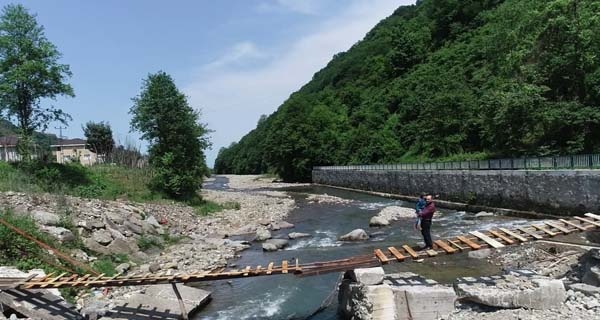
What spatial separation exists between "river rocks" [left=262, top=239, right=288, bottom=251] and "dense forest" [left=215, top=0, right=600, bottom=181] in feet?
66.3

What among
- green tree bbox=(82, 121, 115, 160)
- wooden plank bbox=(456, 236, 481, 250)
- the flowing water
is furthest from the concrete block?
green tree bbox=(82, 121, 115, 160)

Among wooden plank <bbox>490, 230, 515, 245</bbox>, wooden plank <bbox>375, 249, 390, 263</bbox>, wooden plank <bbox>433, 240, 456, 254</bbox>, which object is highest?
wooden plank <bbox>490, 230, 515, 245</bbox>

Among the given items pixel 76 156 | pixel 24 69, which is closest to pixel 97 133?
pixel 76 156

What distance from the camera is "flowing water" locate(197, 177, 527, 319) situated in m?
13.7

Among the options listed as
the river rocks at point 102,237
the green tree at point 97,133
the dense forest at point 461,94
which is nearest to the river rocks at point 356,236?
the river rocks at point 102,237

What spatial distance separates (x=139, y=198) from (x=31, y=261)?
17.2m

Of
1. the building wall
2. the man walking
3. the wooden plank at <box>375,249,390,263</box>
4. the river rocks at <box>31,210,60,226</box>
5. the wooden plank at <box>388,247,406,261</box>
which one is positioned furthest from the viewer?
the building wall

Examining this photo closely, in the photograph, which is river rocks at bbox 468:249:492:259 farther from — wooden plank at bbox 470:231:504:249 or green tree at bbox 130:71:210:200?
green tree at bbox 130:71:210:200

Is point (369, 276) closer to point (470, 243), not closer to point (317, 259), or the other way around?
point (470, 243)

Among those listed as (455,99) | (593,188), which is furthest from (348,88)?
(593,188)

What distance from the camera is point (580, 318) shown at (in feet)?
31.3

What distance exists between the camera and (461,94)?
55.4m

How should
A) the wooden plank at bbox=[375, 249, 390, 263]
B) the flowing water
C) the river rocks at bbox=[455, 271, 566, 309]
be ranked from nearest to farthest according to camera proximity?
1. the river rocks at bbox=[455, 271, 566, 309]
2. the wooden plank at bbox=[375, 249, 390, 263]
3. the flowing water

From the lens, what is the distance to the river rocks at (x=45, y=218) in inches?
715
